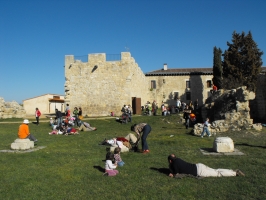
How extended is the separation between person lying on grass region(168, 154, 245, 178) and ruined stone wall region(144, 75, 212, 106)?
1724 inches

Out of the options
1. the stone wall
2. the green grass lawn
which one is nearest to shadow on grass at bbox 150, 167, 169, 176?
the green grass lawn

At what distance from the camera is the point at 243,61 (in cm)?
3872

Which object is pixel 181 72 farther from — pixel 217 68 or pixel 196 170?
pixel 196 170

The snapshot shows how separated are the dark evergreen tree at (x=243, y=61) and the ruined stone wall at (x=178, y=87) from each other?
35.5 feet

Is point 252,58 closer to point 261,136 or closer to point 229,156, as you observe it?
point 261,136

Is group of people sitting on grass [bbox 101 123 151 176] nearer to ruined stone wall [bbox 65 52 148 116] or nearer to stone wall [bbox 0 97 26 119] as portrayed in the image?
ruined stone wall [bbox 65 52 148 116]

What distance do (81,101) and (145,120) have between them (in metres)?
8.51

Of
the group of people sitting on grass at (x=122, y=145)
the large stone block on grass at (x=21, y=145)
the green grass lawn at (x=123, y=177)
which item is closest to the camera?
the green grass lawn at (x=123, y=177)

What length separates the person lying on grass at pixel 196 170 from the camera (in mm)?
6504

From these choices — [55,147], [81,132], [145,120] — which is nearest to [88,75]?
[145,120]

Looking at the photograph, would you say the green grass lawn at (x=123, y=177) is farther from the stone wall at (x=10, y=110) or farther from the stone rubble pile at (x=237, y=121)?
the stone wall at (x=10, y=110)

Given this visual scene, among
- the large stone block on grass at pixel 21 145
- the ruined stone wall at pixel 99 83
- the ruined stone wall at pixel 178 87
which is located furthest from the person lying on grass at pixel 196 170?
the ruined stone wall at pixel 178 87

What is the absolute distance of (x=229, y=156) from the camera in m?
8.70

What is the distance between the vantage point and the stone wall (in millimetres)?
26692
